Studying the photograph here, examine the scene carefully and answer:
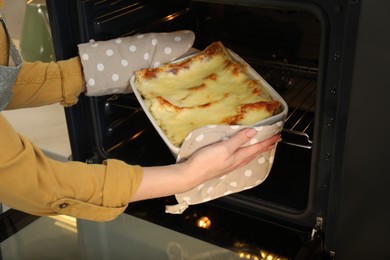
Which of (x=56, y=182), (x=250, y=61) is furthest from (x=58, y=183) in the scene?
(x=250, y=61)

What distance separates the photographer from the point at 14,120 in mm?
1589

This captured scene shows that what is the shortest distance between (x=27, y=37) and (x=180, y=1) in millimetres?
592

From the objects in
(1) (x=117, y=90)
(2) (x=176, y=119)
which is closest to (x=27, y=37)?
(1) (x=117, y=90)

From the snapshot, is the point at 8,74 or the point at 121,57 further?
the point at 121,57

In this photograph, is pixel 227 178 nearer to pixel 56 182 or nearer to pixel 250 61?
pixel 56 182

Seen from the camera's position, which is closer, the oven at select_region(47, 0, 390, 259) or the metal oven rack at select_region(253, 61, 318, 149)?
the oven at select_region(47, 0, 390, 259)

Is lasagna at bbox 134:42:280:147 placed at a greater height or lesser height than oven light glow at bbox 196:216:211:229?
greater

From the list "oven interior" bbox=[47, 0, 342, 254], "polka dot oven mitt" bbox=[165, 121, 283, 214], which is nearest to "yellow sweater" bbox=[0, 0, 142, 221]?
"polka dot oven mitt" bbox=[165, 121, 283, 214]

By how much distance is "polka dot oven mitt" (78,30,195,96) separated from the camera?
1102 millimetres

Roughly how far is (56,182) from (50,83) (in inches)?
13.3

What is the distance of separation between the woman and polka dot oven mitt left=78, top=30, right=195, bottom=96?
0.19 meters

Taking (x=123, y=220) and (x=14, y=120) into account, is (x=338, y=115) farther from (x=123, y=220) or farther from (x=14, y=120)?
(x=14, y=120)

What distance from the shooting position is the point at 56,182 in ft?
2.86

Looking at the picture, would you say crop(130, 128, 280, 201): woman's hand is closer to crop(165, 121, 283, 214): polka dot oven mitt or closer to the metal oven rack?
crop(165, 121, 283, 214): polka dot oven mitt
